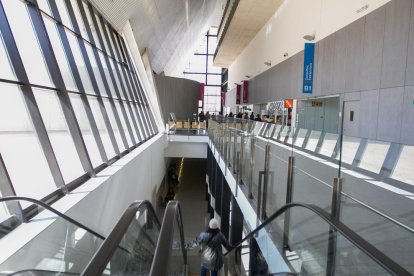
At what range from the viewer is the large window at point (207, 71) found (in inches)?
1895

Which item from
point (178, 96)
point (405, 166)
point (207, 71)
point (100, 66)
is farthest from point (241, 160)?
point (207, 71)

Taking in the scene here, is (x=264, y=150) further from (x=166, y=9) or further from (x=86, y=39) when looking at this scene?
(x=166, y=9)

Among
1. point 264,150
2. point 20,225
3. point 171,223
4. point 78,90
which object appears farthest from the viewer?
point 78,90

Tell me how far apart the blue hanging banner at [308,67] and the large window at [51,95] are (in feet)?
24.7

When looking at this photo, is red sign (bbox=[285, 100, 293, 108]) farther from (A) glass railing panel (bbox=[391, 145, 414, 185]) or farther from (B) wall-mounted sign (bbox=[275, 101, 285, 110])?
(A) glass railing panel (bbox=[391, 145, 414, 185])

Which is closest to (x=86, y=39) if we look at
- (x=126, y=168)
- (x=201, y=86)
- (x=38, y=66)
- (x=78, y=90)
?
(x=78, y=90)

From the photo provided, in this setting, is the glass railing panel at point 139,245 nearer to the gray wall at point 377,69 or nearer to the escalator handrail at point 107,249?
the escalator handrail at point 107,249

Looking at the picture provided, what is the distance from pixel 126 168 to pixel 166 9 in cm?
1173

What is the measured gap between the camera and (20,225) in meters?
3.59

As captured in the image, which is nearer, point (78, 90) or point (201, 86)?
point (78, 90)

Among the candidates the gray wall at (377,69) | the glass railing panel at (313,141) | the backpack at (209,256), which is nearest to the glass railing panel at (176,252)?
the backpack at (209,256)

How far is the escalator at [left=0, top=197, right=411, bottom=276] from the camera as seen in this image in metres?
1.71

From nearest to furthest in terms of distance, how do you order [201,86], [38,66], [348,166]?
[348,166] < [38,66] < [201,86]

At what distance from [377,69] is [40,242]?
8762mm
